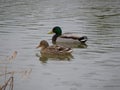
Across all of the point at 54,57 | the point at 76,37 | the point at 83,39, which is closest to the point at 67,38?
the point at 76,37

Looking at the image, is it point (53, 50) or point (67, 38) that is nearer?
point (53, 50)

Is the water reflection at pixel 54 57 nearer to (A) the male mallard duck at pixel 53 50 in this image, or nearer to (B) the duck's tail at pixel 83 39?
(A) the male mallard duck at pixel 53 50

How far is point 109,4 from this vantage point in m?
29.4

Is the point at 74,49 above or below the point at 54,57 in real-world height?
below

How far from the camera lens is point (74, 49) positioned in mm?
15492

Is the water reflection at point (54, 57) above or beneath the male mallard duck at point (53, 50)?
beneath

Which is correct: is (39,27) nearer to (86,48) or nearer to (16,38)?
(16,38)

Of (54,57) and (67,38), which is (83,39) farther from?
(54,57)

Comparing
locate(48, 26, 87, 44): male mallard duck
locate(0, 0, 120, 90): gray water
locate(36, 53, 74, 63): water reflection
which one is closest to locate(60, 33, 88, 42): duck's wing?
locate(48, 26, 87, 44): male mallard duck

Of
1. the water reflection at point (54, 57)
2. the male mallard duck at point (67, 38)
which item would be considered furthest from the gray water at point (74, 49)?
the male mallard duck at point (67, 38)

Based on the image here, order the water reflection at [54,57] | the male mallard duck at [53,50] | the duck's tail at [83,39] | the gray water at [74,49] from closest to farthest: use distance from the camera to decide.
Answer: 1. the gray water at [74,49]
2. the water reflection at [54,57]
3. the male mallard duck at [53,50]
4. the duck's tail at [83,39]

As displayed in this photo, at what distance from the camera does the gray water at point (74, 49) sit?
10.6m

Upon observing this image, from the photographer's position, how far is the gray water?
1063 centimetres

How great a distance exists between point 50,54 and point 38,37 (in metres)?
2.71
